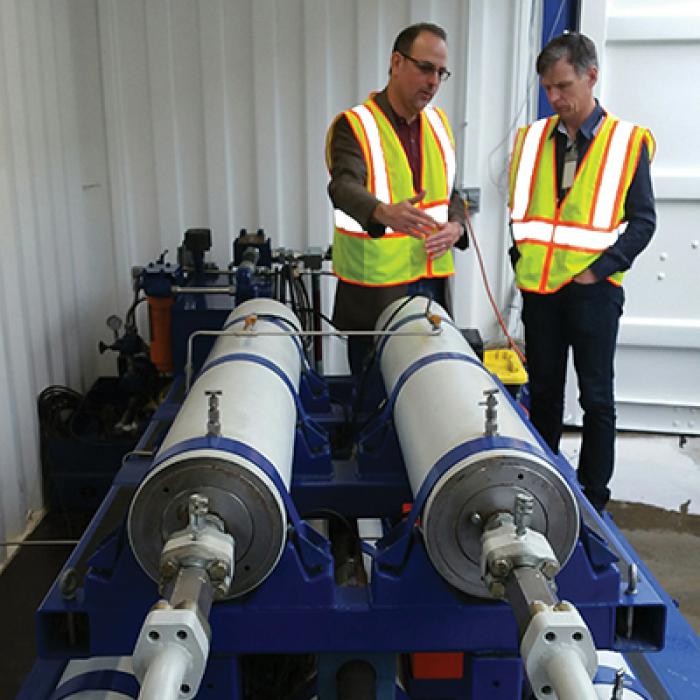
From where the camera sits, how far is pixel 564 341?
3.01m

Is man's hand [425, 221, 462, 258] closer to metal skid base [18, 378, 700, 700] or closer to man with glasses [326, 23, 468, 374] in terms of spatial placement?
man with glasses [326, 23, 468, 374]

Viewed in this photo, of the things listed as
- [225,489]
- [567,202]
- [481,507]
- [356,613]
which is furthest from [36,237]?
[481,507]

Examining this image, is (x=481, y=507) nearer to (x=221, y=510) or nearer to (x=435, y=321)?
(x=221, y=510)

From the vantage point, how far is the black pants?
2828 mm

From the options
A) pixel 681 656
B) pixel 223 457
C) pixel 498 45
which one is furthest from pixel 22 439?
pixel 498 45

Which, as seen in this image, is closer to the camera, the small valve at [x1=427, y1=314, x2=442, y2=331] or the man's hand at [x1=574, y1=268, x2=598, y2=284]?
the small valve at [x1=427, y1=314, x2=442, y2=331]

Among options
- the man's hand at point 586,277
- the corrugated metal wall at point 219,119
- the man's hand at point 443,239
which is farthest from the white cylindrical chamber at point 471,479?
the corrugated metal wall at point 219,119

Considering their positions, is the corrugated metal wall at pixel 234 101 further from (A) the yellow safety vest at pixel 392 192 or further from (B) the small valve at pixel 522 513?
(B) the small valve at pixel 522 513

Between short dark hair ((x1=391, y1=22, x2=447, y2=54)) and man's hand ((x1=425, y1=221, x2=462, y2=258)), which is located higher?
short dark hair ((x1=391, y1=22, x2=447, y2=54))

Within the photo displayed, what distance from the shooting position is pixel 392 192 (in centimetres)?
269

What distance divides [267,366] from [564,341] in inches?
57.3

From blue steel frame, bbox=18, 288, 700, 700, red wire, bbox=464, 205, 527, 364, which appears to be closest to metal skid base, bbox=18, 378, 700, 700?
blue steel frame, bbox=18, 288, 700, 700

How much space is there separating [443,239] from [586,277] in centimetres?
53

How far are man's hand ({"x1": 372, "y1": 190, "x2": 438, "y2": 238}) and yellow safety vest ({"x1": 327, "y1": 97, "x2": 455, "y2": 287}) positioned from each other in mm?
362
